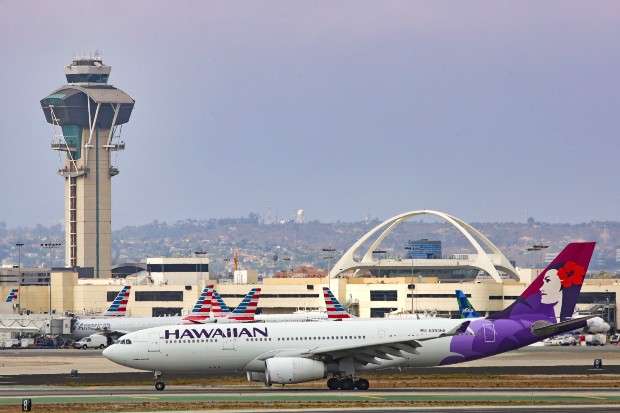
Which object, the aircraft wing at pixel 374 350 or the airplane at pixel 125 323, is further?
the airplane at pixel 125 323

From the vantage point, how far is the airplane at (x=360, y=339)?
8494cm

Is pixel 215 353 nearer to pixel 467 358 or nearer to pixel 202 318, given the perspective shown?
pixel 467 358

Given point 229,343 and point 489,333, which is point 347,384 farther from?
point 489,333

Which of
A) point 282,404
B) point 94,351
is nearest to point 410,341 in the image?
point 282,404

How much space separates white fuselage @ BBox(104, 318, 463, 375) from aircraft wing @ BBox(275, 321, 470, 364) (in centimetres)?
56

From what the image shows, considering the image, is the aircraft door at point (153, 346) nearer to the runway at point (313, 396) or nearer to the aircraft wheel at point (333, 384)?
the runway at point (313, 396)

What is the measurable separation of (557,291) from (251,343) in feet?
60.6

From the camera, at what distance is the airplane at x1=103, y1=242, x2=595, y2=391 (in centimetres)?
8494

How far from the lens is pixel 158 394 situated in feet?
270

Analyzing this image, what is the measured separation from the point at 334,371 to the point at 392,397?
6.71 m

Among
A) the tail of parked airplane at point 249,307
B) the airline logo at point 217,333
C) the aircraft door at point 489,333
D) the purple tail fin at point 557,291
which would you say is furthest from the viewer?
the tail of parked airplane at point 249,307

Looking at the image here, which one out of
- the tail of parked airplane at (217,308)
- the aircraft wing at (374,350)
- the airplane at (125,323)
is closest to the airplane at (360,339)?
the aircraft wing at (374,350)

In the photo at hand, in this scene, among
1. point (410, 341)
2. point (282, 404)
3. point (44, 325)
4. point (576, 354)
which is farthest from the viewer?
point (44, 325)

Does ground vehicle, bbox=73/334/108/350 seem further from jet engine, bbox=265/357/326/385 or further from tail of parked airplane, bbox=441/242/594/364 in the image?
tail of parked airplane, bbox=441/242/594/364
